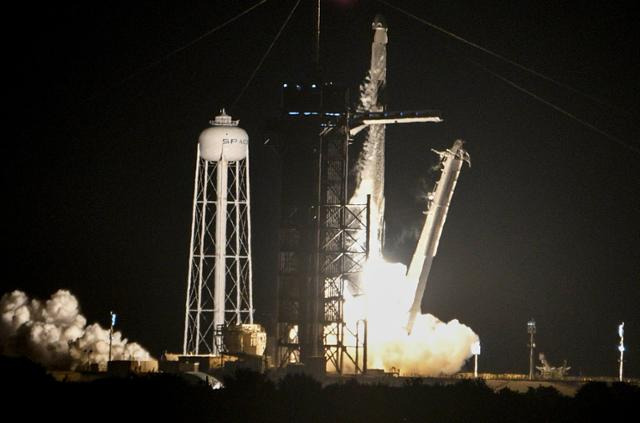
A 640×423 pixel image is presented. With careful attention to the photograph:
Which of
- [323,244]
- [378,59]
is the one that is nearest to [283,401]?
[323,244]

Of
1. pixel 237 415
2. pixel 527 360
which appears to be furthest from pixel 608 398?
pixel 527 360

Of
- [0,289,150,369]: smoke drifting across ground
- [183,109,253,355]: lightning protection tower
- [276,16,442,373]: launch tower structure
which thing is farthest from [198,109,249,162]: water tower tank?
[0,289,150,369]: smoke drifting across ground

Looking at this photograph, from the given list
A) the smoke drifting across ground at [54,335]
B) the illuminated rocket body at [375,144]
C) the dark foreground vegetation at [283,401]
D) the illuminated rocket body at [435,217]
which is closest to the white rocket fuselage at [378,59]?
the illuminated rocket body at [375,144]

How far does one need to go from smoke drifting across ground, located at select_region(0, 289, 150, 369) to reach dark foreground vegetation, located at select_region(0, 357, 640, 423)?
19104 millimetres

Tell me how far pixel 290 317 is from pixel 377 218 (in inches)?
292

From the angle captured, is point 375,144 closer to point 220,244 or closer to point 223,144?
point 223,144

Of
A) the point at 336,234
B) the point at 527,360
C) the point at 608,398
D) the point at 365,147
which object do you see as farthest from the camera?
the point at 527,360

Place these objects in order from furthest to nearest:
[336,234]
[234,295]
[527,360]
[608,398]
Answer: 1. [527,360]
2. [234,295]
3. [336,234]
4. [608,398]

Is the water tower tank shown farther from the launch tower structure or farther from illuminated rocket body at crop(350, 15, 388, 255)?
illuminated rocket body at crop(350, 15, 388, 255)

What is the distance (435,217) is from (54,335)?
18410 millimetres

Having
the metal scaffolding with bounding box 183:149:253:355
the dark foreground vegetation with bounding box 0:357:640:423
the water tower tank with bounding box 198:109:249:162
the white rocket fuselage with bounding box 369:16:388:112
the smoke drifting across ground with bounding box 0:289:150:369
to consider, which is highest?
the white rocket fuselage with bounding box 369:16:388:112

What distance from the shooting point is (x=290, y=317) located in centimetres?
8462

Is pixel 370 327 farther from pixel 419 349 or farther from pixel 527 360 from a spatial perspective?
pixel 527 360

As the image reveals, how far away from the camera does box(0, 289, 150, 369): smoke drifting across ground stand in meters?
86.8
